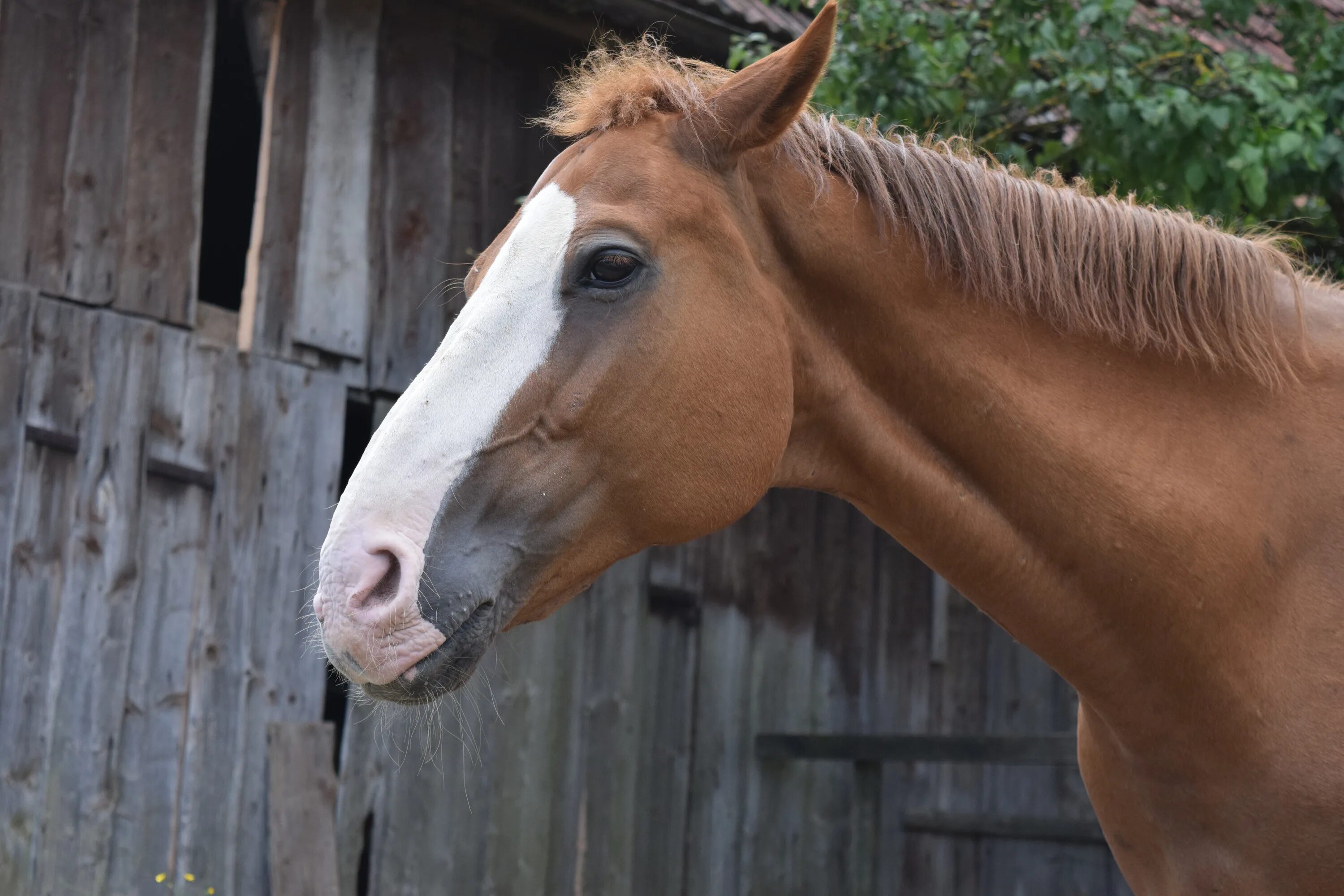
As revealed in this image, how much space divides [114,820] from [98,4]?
309cm

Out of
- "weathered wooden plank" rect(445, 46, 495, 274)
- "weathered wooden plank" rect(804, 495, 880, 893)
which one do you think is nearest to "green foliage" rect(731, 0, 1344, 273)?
"weathered wooden plank" rect(445, 46, 495, 274)

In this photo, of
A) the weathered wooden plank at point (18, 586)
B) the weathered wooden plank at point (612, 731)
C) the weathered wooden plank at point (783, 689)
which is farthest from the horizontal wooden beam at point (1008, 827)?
the weathered wooden plank at point (18, 586)

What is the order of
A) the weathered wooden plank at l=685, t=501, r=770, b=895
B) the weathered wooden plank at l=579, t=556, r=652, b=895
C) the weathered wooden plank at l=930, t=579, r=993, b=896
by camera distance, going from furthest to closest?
the weathered wooden plank at l=930, t=579, r=993, b=896 < the weathered wooden plank at l=685, t=501, r=770, b=895 < the weathered wooden plank at l=579, t=556, r=652, b=895

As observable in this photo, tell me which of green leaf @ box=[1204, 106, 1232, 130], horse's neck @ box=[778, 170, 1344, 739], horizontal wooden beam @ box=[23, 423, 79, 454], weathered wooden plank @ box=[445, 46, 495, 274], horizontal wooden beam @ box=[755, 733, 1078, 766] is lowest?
horizontal wooden beam @ box=[755, 733, 1078, 766]

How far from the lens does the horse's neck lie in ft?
6.59

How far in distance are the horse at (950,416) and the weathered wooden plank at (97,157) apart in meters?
3.03

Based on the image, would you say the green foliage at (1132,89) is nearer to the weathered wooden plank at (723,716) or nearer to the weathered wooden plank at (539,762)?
the weathered wooden plank at (723,716)

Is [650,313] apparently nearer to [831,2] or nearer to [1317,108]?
[831,2]

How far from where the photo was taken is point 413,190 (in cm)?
564

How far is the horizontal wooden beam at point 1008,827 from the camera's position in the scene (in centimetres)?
647

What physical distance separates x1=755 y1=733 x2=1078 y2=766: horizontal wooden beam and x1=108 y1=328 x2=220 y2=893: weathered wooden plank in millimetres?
3137

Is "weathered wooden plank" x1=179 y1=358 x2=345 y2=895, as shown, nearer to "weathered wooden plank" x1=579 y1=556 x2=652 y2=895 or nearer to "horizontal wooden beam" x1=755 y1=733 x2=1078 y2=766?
"weathered wooden plank" x1=579 y1=556 x2=652 y2=895

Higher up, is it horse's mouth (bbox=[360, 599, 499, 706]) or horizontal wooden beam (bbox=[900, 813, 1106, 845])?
horse's mouth (bbox=[360, 599, 499, 706])

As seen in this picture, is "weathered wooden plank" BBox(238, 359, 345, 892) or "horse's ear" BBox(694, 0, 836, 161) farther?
"weathered wooden plank" BBox(238, 359, 345, 892)
